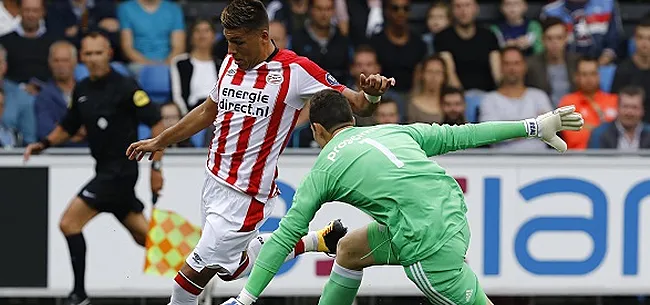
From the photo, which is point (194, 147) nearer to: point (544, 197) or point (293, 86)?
point (544, 197)

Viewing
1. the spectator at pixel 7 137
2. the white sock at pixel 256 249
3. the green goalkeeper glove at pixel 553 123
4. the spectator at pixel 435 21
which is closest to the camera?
the green goalkeeper glove at pixel 553 123

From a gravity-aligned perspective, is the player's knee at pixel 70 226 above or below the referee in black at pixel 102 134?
below

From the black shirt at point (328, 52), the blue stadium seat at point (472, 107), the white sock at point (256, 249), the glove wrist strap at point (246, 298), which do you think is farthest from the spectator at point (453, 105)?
the glove wrist strap at point (246, 298)

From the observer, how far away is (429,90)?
12742mm

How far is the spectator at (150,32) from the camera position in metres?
13.0

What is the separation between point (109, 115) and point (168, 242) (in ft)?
3.81

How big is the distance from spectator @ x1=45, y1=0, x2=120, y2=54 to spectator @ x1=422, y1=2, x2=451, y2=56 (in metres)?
3.15

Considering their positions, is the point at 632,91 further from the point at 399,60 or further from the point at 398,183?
the point at 398,183

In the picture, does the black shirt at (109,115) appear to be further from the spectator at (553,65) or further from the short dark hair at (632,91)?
the short dark hair at (632,91)

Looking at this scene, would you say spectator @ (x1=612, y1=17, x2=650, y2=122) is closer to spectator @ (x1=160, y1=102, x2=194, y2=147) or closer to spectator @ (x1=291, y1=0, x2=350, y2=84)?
spectator @ (x1=291, y1=0, x2=350, y2=84)

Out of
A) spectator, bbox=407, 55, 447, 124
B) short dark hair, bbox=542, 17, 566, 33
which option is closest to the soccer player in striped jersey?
spectator, bbox=407, 55, 447, 124

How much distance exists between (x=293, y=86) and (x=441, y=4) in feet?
19.2

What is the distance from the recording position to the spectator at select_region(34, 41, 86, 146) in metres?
12.2

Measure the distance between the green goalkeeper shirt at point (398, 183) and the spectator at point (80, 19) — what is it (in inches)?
241
